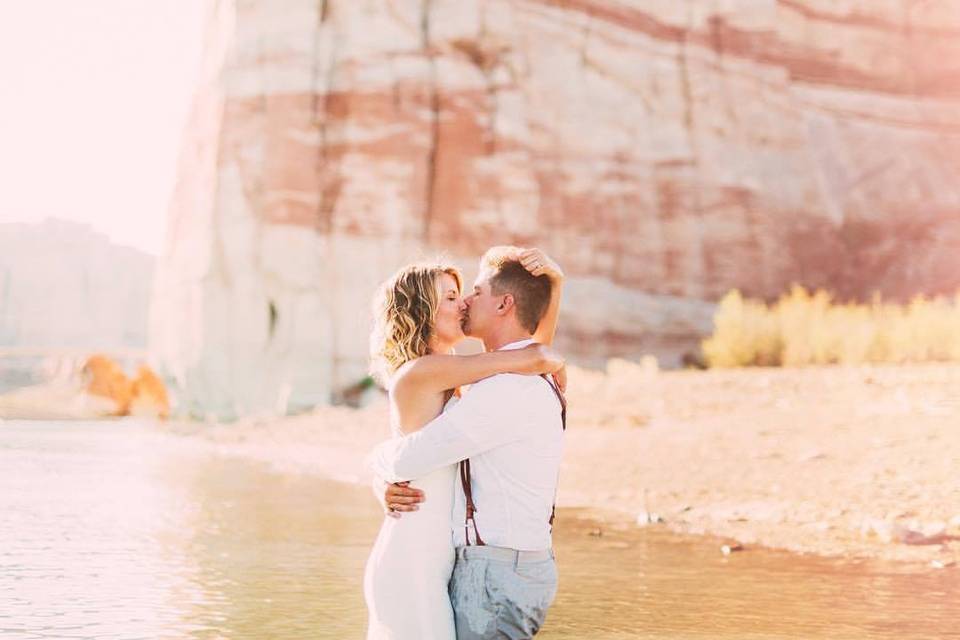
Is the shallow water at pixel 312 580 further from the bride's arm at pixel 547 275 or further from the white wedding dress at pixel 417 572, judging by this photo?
the bride's arm at pixel 547 275

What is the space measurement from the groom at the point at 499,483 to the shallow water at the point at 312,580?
260 cm

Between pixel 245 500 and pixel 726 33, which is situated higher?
pixel 726 33

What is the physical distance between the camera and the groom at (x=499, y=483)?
2947 millimetres

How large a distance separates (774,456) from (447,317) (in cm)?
814

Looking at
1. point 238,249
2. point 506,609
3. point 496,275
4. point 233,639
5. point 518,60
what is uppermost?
point 518,60

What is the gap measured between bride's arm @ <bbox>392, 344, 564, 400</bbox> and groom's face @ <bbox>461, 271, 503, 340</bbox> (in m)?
0.13

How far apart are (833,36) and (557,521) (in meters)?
19.1

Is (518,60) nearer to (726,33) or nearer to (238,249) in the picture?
(726,33)

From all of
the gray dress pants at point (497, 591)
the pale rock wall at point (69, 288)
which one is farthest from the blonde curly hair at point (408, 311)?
the pale rock wall at point (69, 288)

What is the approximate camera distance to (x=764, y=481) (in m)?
10.0

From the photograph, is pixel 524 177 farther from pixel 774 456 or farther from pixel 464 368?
pixel 464 368

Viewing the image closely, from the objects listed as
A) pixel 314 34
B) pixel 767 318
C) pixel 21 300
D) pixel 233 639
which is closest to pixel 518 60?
pixel 314 34

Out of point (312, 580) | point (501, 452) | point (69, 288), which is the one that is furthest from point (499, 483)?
point (69, 288)

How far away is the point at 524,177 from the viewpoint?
2252 centimetres
